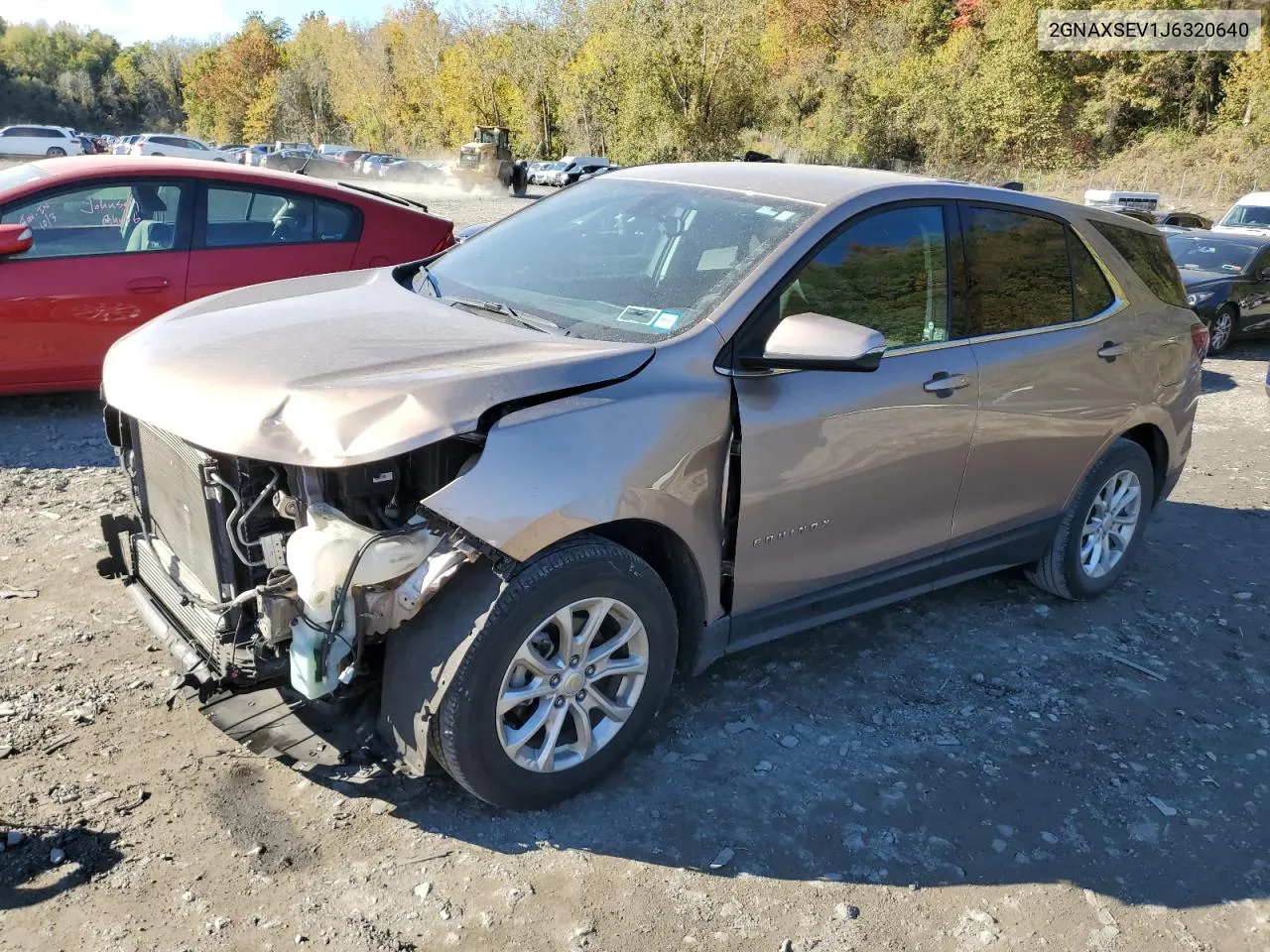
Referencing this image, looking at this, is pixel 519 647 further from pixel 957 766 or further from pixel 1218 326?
pixel 1218 326

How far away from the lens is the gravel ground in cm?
266

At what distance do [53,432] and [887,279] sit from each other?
5263mm

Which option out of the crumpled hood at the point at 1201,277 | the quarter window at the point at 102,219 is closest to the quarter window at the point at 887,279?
the quarter window at the point at 102,219

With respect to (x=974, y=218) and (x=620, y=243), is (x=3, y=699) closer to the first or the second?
(x=620, y=243)

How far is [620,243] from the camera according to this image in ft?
12.3

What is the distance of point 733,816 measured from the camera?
3111 millimetres

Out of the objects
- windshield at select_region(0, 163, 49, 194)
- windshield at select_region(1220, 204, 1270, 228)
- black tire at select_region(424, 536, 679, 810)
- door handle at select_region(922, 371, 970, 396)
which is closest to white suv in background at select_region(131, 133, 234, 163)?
windshield at select_region(1220, 204, 1270, 228)

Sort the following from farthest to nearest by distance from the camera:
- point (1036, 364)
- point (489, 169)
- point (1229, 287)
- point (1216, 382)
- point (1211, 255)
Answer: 1. point (489, 169)
2. point (1211, 255)
3. point (1229, 287)
4. point (1216, 382)
5. point (1036, 364)

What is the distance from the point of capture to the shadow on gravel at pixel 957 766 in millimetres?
3004

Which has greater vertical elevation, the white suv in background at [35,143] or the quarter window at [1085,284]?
the quarter window at [1085,284]

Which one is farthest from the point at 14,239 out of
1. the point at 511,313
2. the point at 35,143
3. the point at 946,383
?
the point at 35,143

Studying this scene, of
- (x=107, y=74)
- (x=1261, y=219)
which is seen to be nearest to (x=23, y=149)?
(x=1261, y=219)

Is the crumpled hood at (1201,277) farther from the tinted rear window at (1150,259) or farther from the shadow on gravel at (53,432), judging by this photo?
the shadow on gravel at (53,432)

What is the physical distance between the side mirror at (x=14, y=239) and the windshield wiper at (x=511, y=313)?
148 inches
